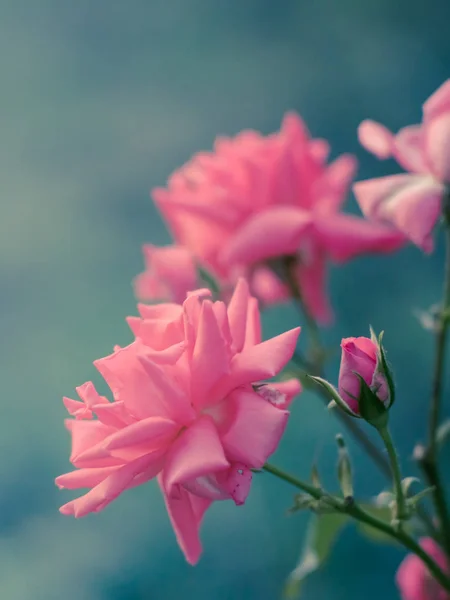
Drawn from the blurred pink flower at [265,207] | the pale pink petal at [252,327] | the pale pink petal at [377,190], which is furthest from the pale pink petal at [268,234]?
the pale pink petal at [252,327]

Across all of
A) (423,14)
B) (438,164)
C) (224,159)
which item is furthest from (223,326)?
(423,14)

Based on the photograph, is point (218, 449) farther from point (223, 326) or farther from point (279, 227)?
point (279, 227)

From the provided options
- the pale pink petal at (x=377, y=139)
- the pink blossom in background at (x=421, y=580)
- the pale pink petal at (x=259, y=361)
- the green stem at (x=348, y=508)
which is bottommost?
the pink blossom in background at (x=421, y=580)

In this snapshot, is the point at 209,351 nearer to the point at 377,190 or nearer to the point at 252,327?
the point at 252,327

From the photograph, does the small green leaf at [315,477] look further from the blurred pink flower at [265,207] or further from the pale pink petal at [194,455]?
the blurred pink flower at [265,207]

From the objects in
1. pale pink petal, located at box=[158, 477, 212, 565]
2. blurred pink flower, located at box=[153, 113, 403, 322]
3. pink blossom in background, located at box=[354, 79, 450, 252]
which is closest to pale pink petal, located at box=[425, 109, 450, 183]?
pink blossom in background, located at box=[354, 79, 450, 252]

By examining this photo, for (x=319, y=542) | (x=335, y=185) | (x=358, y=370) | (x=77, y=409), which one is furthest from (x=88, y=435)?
(x=335, y=185)

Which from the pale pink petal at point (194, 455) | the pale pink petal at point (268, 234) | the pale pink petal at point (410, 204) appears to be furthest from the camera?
the pale pink petal at point (268, 234)
